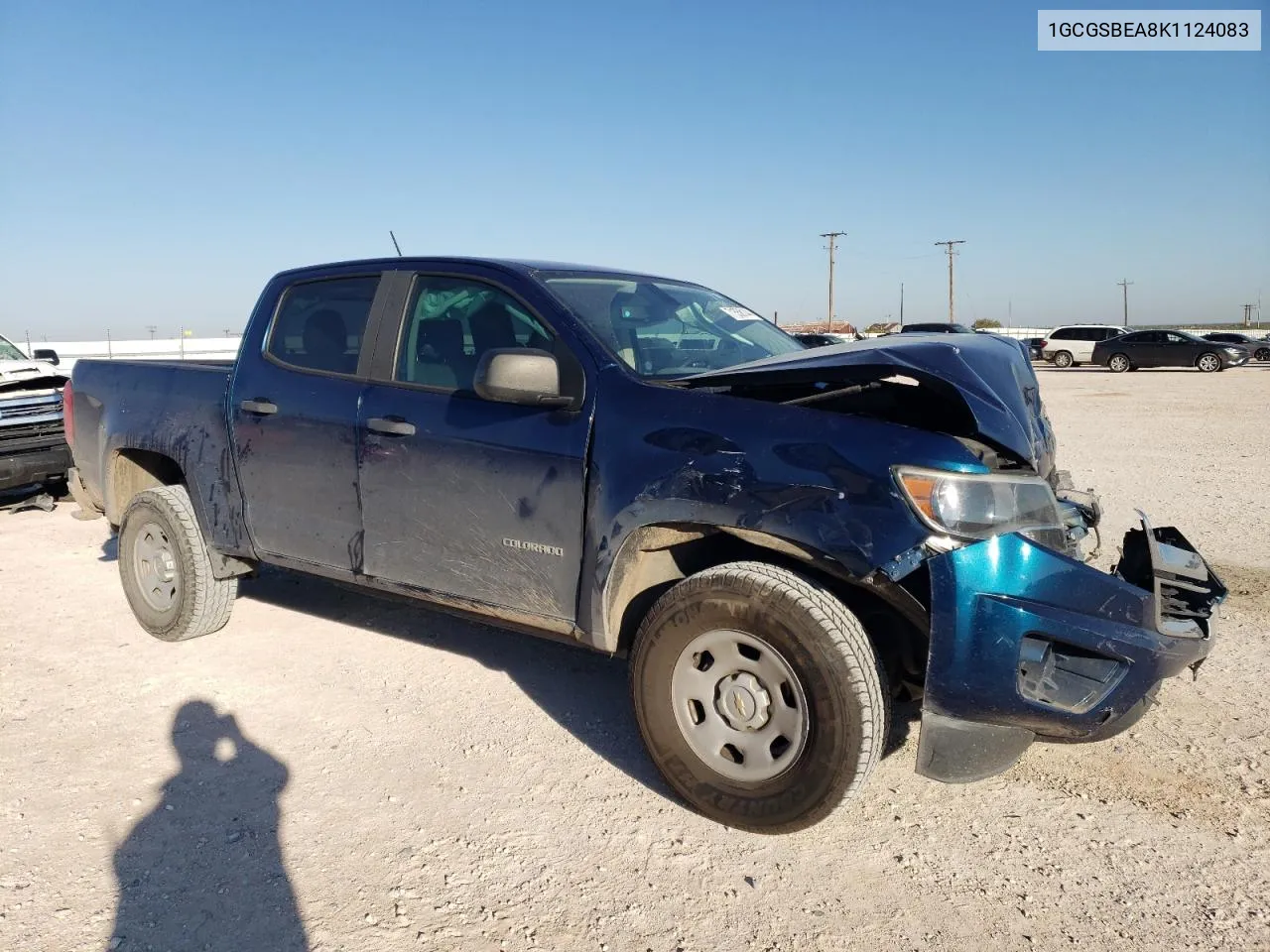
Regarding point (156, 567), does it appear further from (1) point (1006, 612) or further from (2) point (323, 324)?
(1) point (1006, 612)

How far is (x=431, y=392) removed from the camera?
11.7 ft

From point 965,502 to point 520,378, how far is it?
1480mm

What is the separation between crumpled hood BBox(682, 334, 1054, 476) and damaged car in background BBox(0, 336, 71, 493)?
6931 mm

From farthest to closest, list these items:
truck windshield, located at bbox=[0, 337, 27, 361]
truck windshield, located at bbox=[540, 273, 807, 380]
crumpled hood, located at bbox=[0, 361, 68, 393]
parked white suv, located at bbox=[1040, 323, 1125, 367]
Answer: parked white suv, located at bbox=[1040, 323, 1125, 367], truck windshield, located at bbox=[0, 337, 27, 361], crumpled hood, located at bbox=[0, 361, 68, 393], truck windshield, located at bbox=[540, 273, 807, 380]

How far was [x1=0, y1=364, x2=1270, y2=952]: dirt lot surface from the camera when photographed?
8.16 ft

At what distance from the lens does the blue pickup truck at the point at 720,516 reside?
2562mm

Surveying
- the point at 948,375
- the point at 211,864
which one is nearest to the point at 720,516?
the point at 948,375

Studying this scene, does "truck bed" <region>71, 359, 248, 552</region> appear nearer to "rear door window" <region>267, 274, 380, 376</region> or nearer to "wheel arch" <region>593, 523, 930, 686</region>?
"rear door window" <region>267, 274, 380, 376</region>

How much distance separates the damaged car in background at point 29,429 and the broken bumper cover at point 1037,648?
763 centimetres

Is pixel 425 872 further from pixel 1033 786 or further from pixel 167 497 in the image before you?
pixel 167 497

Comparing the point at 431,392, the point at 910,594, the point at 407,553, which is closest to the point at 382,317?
the point at 431,392

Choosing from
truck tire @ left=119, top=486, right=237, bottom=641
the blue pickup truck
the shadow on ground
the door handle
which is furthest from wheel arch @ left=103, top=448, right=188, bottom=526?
the door handle

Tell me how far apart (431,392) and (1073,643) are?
7.99 ft

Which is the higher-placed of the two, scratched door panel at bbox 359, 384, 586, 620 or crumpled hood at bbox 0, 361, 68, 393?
crumpled hood at bbox 0, 361, 68, 393
